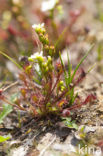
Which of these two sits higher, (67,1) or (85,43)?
(67,1)

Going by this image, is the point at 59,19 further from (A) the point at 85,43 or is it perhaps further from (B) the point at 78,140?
(B) the point at 78,140

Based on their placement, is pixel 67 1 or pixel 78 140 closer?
pixel 78 140

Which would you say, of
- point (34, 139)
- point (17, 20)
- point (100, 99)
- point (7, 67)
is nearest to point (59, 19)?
point (17, 20)

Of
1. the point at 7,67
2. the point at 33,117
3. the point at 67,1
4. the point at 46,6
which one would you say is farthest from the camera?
the point at 67,1

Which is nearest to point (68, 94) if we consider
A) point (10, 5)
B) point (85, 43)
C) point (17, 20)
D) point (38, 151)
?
point (38, 151)

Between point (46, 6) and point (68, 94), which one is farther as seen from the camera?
point (46, 6)

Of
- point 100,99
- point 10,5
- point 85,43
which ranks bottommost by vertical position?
point 100,99

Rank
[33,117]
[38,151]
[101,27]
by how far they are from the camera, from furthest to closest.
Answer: [101,27], [33,117], [38,151]

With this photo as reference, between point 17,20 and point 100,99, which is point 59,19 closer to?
point 17,20

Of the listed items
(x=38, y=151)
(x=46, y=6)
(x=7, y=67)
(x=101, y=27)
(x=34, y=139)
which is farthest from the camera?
(x=101, y=27)
